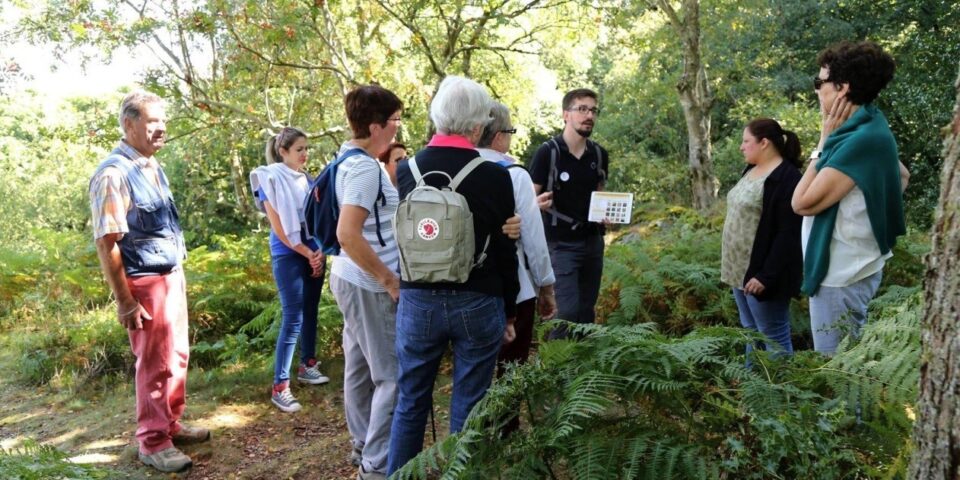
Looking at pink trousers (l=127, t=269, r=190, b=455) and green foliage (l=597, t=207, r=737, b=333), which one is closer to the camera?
pink trousers (l=127, t=269, r=190, b=455)

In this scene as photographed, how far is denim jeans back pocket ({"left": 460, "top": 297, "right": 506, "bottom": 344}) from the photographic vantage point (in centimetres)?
280

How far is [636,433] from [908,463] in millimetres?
758

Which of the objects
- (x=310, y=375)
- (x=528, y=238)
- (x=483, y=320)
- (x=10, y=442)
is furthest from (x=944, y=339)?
(x=10, y=442)

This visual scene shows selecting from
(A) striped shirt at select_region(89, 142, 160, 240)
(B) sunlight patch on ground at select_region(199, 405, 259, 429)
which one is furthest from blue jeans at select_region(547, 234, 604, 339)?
(A) striped shirt at select_region(89, 142, 160, 240)

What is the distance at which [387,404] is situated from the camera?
3.44 meters

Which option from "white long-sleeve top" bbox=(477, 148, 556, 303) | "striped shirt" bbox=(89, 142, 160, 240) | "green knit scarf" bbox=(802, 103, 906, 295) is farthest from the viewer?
"striped shirt" bbox=(89, 142, 160, 240)

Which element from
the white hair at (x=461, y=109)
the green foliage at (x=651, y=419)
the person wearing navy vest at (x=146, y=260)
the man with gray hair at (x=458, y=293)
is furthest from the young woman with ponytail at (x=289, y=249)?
the green foliage at (x=651, y=419)

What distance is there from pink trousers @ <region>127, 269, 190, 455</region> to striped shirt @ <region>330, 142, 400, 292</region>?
46.7 inches

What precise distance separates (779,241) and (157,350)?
147 inches

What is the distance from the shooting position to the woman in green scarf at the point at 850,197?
2955mm

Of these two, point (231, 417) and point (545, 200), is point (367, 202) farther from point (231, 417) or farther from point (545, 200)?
point (231, 417)

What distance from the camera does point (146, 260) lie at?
3838 millimetres

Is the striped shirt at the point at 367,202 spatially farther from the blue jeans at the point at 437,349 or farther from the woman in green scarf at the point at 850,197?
the woman in green scarf at the point at 850,197

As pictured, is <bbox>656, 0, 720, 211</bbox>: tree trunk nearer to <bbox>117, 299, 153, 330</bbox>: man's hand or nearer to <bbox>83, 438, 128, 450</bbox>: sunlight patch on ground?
<bbox>117, 299, 153, 330</bbox>: man's hand
